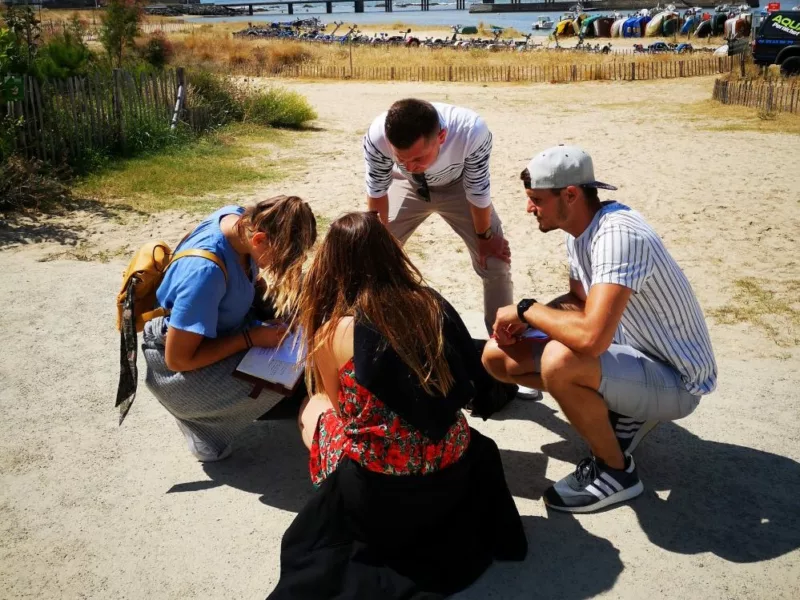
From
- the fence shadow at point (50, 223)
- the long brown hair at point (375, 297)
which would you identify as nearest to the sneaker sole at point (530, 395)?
the long brown hair at point (375, 297)

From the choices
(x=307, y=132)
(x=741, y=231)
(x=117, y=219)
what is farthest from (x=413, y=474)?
(x=307, y=132)

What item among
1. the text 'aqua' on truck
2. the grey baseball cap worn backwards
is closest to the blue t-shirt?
the grey baseball cap worn backwards

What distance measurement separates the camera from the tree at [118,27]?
17562 mm

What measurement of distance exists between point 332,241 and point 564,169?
41.5 inches

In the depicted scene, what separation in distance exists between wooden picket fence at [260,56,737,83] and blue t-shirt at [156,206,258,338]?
2394cm

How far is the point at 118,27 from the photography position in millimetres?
17719

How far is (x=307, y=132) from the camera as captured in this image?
14680 millimetres

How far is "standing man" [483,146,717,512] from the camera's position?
9.91 feet

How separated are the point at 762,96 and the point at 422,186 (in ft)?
46.0

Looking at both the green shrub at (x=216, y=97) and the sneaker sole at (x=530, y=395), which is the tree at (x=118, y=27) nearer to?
the green shrub at (x=216, y=97)

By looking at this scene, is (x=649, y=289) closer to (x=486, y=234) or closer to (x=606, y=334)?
(x=606, y=334)

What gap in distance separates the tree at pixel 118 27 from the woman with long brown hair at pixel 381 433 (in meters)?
16.2

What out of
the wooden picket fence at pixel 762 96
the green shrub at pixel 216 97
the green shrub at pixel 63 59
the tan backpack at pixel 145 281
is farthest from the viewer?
the wooden picket fence at pixel 762 96

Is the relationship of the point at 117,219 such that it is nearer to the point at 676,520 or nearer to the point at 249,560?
the point at 249,560
